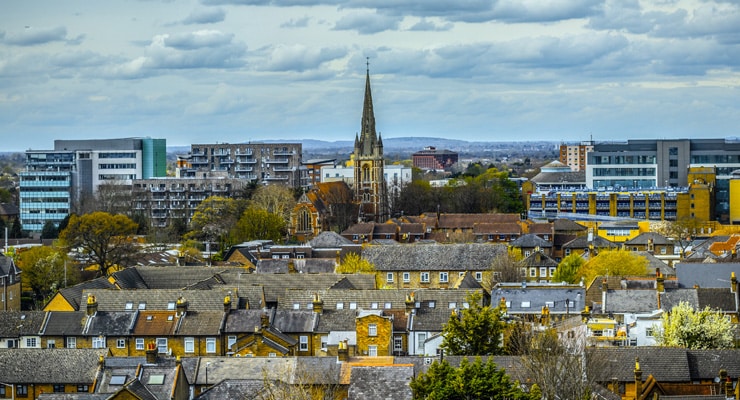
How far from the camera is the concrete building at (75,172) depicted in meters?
174

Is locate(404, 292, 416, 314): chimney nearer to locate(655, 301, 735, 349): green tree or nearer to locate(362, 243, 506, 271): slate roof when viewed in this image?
locate(655, 301, 735, 349): green tree

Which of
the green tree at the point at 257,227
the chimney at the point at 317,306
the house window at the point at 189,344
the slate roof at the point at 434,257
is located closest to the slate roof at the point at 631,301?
the chimney at the point at 317,306

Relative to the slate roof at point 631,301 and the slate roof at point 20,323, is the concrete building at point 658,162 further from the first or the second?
the slate roof at point 20,323

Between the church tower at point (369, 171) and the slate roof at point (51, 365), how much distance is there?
104187mm

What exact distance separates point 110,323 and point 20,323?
506cm

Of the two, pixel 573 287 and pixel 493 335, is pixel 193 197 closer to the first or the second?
pixel 573 287

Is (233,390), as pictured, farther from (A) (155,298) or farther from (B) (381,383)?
(A) (155,298)

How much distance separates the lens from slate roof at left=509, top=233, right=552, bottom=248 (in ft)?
391

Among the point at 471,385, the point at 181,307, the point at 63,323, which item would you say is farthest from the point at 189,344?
the point at 471,385

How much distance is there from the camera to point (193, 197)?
571ft

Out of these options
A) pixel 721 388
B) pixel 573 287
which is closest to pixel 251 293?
pixel 573 287

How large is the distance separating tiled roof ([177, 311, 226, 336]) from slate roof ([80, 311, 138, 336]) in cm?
286

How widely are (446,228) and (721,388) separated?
8956cm

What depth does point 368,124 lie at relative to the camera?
559 ft
